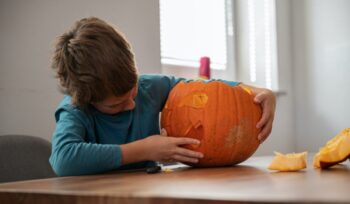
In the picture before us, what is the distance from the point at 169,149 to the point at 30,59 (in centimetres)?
71

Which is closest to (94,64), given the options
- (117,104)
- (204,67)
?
(117,104)

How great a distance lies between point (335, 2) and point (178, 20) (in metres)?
1.01

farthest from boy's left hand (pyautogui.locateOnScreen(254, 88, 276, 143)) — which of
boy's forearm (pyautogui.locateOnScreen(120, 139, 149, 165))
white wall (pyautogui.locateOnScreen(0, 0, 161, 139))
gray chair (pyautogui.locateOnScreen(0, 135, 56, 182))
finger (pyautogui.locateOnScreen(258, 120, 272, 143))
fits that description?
white wall (pyautogui.locateOnScreen(0, 0, 161, 139))

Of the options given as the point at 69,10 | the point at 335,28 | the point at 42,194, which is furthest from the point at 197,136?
the point at 335,28

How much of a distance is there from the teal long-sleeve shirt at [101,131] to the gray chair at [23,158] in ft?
0.78

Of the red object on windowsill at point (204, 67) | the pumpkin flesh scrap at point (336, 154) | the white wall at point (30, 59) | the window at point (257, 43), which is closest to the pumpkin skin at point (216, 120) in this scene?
the pumpkin flesh scrap at point (336, 154)

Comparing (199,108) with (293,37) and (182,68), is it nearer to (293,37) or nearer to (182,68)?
(182,68)

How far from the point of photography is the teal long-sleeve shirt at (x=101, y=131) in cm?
97

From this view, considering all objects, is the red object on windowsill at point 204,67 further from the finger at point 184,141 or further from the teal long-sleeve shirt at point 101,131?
the finger at point 184,141

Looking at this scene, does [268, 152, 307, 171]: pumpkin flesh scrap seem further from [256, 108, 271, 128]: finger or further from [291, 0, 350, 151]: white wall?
[291, 0, 350, 151]: white wall

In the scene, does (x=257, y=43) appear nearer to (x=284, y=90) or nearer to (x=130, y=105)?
(x=284, y=90)

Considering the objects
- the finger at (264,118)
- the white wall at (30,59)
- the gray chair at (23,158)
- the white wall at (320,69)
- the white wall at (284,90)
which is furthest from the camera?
the white wall at (284,90)

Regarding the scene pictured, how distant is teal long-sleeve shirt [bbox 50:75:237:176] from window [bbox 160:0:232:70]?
1132 millimetres

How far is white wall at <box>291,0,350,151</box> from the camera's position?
109 inches
